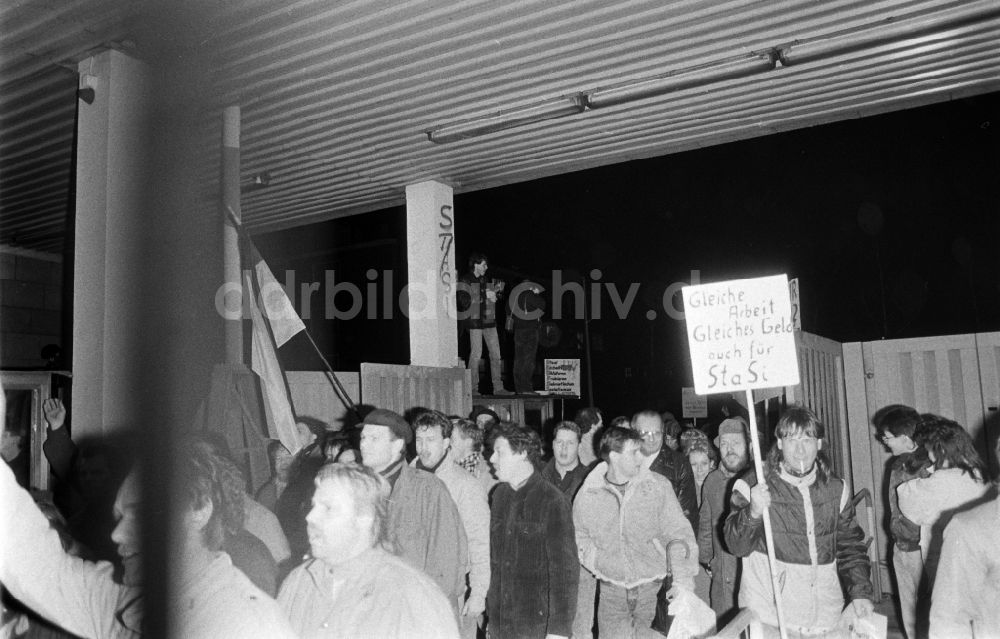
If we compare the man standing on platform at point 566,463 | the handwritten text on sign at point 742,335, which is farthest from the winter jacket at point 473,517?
the handwritten text on sign at point 742,335

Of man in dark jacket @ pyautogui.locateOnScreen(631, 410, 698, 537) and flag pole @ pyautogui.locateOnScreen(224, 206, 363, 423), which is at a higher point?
flag pole @ pyautogui.locateOnScreen(224, 206, 363, 423)

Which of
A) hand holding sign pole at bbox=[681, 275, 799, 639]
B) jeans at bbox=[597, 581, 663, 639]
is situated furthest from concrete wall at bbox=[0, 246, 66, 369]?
hand holding sign pole at bbox=[681, 275, 799, 639]

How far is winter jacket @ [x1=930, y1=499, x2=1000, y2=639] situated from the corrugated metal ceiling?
14.3 feet

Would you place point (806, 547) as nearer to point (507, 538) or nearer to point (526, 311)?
point (507, 538)

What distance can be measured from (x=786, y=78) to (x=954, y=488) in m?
4.25

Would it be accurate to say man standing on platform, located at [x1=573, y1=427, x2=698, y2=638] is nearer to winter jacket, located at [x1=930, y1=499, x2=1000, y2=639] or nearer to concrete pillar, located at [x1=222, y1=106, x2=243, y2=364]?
winter jacket, located at [x1=930, y1=499, x2=1000, y2=639]

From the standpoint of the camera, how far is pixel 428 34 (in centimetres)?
611

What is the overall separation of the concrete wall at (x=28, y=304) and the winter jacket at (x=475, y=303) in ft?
23.4

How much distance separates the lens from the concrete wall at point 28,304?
13.0 m

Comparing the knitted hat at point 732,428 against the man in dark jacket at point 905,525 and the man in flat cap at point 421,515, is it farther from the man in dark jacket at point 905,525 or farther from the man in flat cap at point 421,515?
the man in flat cap at point 421,515

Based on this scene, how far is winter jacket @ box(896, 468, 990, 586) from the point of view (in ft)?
14.4

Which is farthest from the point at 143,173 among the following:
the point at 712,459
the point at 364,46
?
the point at 712,459

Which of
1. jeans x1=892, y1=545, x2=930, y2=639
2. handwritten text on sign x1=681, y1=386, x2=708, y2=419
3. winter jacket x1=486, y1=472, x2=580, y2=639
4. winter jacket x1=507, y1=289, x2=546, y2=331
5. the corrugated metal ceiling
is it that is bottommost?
jeans x1=892, y1=545, x2=930, y2=639

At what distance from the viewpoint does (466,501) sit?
4719 mm
